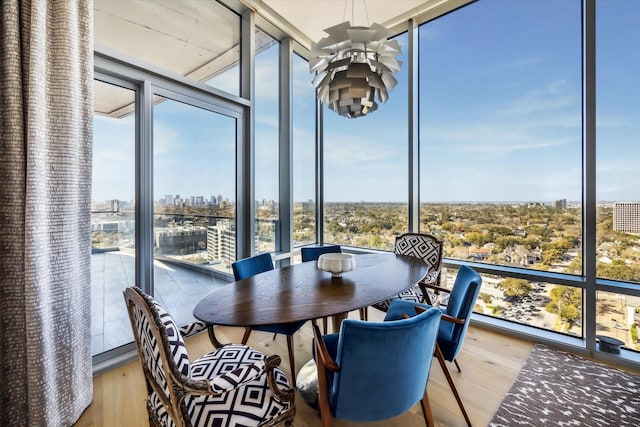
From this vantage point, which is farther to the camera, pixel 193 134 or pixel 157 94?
pixel 193 134

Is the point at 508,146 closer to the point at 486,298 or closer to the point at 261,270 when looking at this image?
the point at 486,298

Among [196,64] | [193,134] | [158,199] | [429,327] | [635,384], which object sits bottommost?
[635,384]

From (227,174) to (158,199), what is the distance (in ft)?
2.47

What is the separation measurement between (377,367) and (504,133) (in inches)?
110

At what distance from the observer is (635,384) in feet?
6.32

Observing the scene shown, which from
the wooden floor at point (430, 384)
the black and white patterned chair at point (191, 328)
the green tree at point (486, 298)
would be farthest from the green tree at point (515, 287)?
the black and white patterned chair at point (191, 328)

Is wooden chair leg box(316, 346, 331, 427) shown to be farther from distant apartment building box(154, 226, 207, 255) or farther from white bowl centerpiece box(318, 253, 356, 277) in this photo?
distant apartment building box(154, 226, 207, 255)

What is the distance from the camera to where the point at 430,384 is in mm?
1922

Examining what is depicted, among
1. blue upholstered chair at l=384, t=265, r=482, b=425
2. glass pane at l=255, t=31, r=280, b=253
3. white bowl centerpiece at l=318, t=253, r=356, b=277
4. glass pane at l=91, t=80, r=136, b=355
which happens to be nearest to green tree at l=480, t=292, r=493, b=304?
blue upholstered chair at l=384, t=265, r=482, b=425

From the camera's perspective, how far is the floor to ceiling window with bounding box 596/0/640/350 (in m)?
2.17

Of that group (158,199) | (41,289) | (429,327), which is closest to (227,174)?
(158,199)

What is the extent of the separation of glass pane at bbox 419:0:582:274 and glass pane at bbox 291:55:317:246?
60.9 inches

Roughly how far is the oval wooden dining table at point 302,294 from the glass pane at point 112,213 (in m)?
1.15

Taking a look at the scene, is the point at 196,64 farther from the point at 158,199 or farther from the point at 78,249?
the point at 78,249
